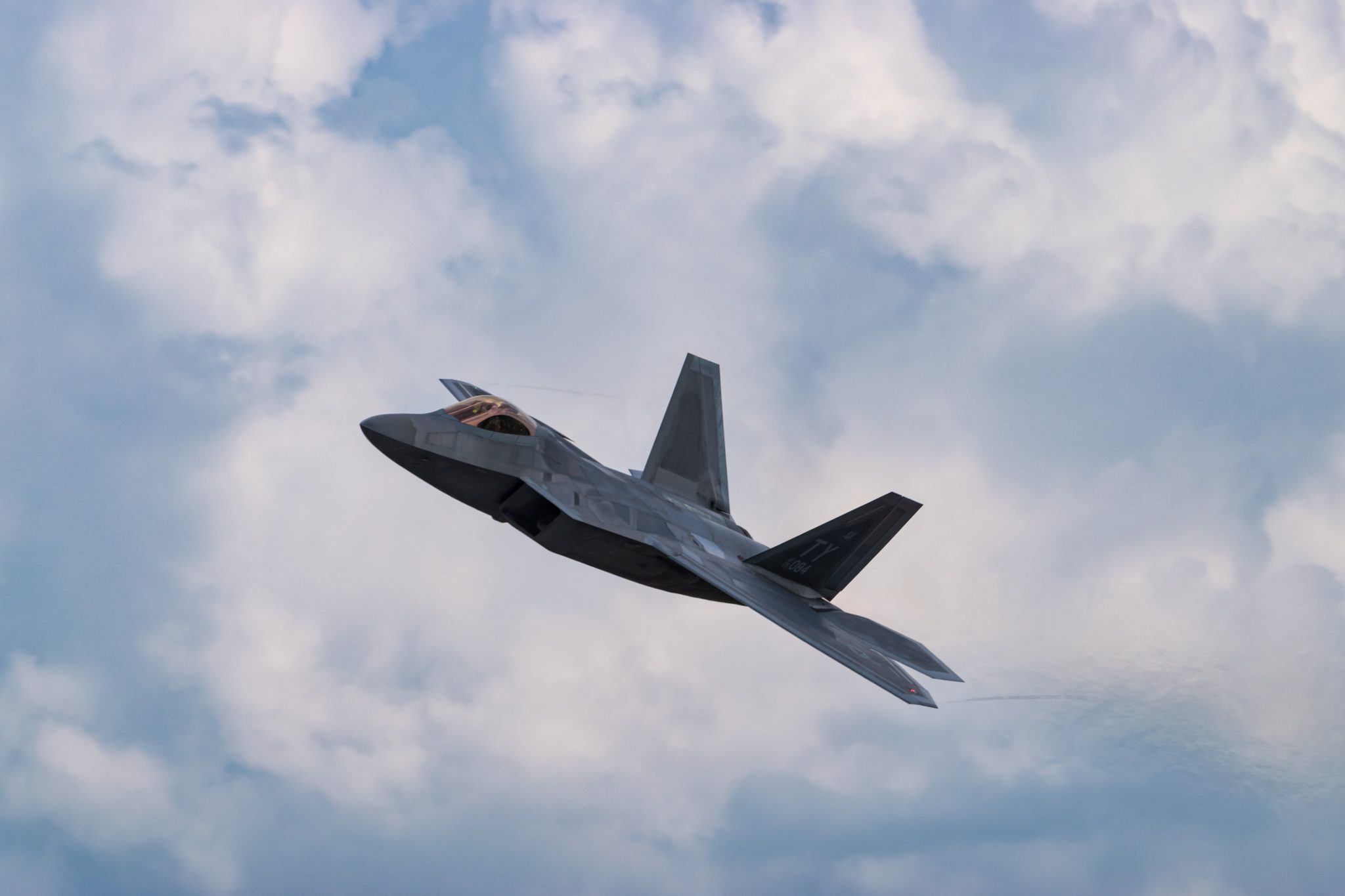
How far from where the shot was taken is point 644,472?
42.8m

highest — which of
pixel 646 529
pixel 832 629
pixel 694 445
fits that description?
pixel 694 445

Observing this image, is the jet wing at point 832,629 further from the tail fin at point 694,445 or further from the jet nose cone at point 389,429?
the jet nose cone at point 389,429

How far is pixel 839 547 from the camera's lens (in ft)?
125

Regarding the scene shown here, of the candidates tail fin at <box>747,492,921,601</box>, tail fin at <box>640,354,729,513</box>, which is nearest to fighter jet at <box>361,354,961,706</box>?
tail fin at <box>747,492,921,601</box>

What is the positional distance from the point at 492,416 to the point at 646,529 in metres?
4.93

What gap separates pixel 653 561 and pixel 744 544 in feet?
14.4

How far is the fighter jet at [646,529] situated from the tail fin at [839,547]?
3 cm

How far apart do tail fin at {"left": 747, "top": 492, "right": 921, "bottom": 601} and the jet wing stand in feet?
1.68

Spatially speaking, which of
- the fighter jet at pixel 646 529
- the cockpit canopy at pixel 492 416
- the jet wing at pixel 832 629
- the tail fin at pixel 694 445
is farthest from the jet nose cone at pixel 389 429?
the tail fin at pixel 694 445

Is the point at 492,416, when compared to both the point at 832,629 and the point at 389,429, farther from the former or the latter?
the point at 832,629

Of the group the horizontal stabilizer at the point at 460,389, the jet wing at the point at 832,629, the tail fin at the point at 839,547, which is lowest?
the jet wing at the point at 832,629

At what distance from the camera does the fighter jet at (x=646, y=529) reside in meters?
34.6

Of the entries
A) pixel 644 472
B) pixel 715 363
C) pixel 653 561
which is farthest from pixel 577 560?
pixel 715 363

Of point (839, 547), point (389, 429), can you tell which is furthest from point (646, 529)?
point (389, 429)
